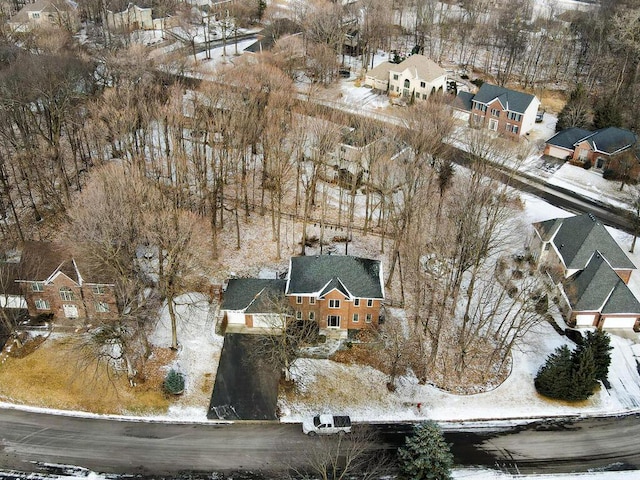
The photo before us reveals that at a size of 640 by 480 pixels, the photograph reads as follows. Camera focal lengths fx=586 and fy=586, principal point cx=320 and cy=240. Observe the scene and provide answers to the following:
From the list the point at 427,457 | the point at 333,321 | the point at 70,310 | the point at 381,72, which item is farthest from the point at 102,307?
the point at 381,72

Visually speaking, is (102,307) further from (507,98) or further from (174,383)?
(507,98)

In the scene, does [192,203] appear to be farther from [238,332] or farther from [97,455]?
[97,455]

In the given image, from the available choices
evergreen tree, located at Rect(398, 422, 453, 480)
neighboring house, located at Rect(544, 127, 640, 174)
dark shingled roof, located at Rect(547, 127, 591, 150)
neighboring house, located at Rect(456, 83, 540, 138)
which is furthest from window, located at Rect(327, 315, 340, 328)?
dark shingled roof, located at Rect(547, 127, 591, 150)

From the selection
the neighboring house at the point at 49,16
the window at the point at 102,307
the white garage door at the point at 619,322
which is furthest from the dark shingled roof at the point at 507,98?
the neighboring house at the point at 49,16

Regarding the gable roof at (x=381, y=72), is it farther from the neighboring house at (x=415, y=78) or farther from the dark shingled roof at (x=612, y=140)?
the dark shingled roof at (x=612, y=140)

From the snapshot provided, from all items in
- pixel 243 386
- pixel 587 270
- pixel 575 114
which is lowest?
pixel 243 386

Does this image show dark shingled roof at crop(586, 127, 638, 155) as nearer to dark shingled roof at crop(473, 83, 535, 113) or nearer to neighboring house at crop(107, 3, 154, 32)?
dark shingled roof at crop(473, 83, 535, 113)

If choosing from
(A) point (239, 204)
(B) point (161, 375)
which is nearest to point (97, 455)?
(B) point (161, 375)
